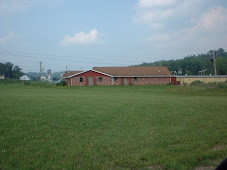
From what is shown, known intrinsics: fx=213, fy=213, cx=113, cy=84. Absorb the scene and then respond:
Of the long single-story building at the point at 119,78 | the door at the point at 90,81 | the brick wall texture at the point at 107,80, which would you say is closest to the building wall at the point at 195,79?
the long single-story building at the point at 119,78

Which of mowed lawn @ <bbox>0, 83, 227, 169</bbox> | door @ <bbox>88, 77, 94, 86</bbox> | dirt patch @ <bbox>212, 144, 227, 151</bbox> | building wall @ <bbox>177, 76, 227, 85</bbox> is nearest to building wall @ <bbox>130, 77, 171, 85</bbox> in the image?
door @ <bbox>88, 77, 94, 86</bbox>

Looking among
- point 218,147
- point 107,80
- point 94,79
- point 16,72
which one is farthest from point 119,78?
point 16,72

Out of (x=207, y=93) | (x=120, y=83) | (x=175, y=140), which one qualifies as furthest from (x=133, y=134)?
(x=120, y=83)

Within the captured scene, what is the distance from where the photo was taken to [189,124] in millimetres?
7539

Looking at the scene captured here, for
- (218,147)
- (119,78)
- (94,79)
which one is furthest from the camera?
(119,78)

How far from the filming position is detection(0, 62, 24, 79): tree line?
121 m

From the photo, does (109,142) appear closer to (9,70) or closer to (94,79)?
(94,79)

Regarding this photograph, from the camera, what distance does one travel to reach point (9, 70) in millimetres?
124500

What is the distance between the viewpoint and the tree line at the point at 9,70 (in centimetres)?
12089

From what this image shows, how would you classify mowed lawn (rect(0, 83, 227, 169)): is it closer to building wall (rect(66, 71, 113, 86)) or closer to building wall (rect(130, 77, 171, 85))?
building wall (rect(66, 71, 113, 86))

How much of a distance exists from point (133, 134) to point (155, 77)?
1637 inches

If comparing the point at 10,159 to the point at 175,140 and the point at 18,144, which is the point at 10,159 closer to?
the point at 18,144

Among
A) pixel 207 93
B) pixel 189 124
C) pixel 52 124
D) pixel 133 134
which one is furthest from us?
pixel 207 93

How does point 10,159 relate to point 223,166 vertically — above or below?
below
